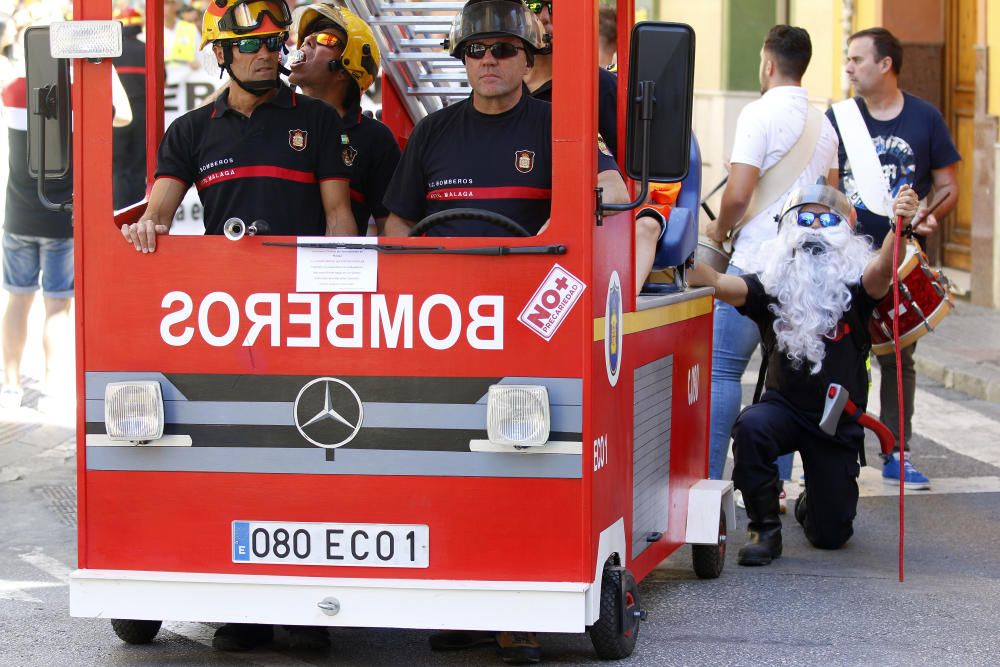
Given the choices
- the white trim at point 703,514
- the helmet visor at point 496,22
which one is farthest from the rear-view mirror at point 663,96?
the white trim at point 703,514

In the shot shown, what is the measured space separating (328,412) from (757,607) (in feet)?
6.30

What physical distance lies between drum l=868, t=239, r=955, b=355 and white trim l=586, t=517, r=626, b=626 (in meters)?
2.32

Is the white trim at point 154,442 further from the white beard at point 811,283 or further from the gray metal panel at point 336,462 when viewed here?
the white beard at point 811,283

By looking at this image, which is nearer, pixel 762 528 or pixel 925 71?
pixel 762 528

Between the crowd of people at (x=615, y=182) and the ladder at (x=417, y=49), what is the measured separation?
362mm

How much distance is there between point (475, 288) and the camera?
4.68m

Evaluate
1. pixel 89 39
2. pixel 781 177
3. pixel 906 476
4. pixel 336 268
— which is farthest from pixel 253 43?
pixel 906 476

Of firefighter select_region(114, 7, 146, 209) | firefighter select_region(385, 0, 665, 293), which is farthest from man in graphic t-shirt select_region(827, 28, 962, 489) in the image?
firefighter select_region(385, 0, 665, 293)

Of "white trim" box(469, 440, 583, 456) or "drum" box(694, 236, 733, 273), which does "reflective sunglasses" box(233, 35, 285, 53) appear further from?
"drum" box(694, 236, 733, 273)

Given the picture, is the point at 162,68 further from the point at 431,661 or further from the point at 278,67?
the point at 431,661

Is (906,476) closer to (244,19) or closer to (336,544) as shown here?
(336,544)

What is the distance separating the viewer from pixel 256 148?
5207 mm

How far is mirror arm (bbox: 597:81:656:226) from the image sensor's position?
15.4 feet

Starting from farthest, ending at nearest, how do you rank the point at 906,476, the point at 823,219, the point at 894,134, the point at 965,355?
the point at 965,355 < the point at 894,134 < the point at 906,476 < the point at 823,219
